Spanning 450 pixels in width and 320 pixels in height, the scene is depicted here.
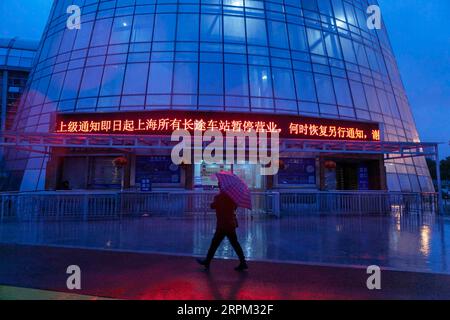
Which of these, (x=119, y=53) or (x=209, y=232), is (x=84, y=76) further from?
(x=209, y=232)

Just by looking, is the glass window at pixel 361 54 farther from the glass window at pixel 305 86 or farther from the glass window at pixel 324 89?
the glass window at pixel 305 86

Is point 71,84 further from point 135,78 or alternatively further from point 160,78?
point 160,78

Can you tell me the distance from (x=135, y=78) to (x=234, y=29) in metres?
8.42

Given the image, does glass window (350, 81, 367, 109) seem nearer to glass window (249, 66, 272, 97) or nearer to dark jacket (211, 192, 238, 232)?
glass window (249, 66, 272, 97)

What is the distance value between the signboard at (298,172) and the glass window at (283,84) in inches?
191

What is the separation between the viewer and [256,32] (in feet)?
80.5

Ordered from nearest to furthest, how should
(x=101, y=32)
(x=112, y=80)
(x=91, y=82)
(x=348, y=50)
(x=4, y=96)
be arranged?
1. (x=112, y=80)
2. (x=91, y=82)
3. (x=101, y=32)
4. (x=348, y=50)
5. (x=4, y=96)

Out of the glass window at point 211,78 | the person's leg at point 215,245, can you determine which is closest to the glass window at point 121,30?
the glass window at point 211,78

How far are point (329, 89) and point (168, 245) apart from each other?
63.3ft

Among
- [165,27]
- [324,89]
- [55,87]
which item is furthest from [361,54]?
[55,87]

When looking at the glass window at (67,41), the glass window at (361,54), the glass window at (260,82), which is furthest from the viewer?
the glass window at (361,54)

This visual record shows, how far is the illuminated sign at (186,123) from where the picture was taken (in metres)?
17.8
